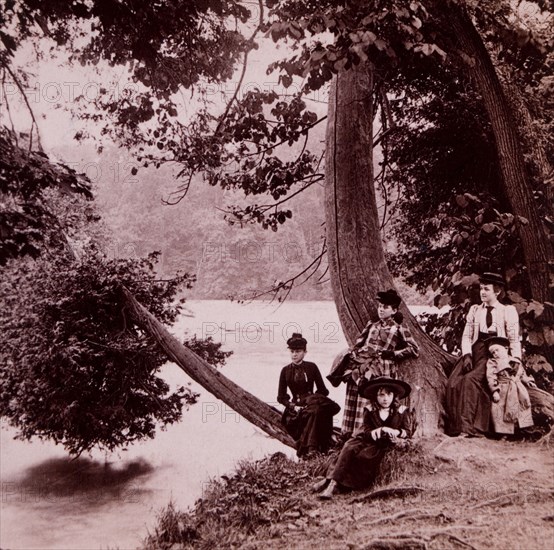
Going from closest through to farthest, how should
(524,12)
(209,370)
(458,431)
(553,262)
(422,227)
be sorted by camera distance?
(458,431)
(553,262)
(209,370)
(524,12)
(422,227)

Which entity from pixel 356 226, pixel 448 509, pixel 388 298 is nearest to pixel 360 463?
pixel 448 509

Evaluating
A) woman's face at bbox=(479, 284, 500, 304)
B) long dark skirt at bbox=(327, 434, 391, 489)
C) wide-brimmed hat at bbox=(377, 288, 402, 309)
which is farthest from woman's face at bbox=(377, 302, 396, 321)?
long dark skirt at bbox=(327, 434, 391, 489)

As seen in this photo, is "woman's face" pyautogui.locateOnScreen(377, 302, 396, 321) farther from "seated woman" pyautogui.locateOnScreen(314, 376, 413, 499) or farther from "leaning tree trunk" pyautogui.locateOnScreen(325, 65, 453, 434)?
"seated woman" pyautogui.locateOnScreen(314, 376, 413, 499)

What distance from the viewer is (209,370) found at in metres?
6.36

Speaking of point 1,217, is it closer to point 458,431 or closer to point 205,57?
point 458,431

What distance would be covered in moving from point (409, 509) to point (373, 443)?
70cm

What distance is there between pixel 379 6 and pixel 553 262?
301 centimetres

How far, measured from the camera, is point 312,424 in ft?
19.5

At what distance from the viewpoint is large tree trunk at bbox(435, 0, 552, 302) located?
536 cm

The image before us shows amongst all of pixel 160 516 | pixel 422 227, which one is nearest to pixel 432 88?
pixel 422 227

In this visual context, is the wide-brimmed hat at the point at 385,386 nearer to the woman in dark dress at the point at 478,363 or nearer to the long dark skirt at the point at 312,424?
the woman in dark dress at the point at 478,363

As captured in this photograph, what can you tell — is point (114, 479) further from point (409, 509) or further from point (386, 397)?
point (409, 509)

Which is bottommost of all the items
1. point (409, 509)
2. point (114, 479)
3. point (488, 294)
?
point (114, 479)

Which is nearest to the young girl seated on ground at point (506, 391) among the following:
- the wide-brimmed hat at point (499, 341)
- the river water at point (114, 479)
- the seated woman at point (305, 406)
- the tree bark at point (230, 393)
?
the wide-brimmed hat at point (499, 341)
